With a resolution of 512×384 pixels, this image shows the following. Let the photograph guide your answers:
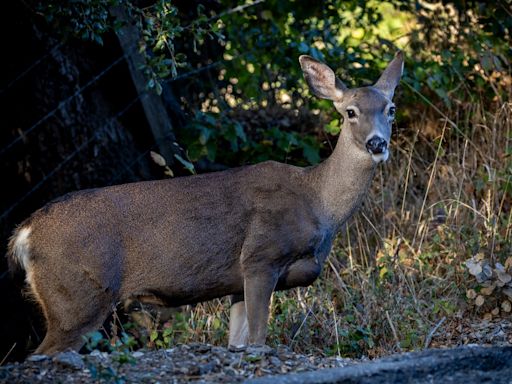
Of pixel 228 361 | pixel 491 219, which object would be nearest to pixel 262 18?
pixel 491 219

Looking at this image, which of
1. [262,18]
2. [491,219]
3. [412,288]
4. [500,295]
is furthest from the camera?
[262,18]

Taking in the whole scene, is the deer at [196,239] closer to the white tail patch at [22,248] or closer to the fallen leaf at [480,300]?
the white tail patch at [22,248]

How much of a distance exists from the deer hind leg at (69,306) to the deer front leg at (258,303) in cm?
80

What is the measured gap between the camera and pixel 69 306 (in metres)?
5.57

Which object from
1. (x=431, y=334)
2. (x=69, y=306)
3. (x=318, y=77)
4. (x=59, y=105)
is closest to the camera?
(x=69, y=306)

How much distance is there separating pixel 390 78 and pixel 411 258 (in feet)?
4.31

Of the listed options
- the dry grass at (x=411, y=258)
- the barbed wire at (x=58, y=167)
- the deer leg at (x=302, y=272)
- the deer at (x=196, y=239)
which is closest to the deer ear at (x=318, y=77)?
the deer at (x=196, y=239)

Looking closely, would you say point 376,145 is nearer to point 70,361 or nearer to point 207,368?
point 207,368

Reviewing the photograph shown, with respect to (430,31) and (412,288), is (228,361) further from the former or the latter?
(430,31)

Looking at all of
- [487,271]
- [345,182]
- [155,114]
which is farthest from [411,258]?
[155,114]

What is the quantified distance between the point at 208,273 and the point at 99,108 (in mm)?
2364

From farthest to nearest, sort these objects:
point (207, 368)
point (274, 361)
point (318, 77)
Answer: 1. point (318, 77)
2. point (274, 361)
3. point (207, 368)

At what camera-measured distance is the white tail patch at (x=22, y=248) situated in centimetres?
570

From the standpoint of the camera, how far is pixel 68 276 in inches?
221
